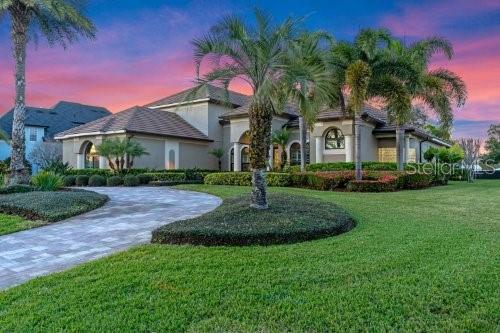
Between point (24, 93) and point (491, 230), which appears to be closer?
point (491, 230)

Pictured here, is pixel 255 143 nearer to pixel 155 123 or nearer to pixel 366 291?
pixel 366 291

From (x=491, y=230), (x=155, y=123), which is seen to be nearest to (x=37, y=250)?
(x=491, y=230)

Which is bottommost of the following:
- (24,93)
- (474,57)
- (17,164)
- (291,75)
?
(17,164)

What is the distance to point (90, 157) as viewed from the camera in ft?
93.8

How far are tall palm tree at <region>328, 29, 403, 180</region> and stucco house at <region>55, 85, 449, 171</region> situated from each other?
6.12m

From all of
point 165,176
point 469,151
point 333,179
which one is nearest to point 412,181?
point 333,179

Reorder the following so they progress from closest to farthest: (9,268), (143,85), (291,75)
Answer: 1. (9,268)
2. (291,75)
3. (143,85)

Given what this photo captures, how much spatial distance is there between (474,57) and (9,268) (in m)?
17.4

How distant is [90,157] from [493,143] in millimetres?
55411

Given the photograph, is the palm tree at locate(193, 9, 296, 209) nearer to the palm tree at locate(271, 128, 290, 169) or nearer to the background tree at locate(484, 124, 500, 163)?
the palm tree at locate(271, 128, 290, 169)

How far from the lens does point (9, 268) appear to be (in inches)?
229

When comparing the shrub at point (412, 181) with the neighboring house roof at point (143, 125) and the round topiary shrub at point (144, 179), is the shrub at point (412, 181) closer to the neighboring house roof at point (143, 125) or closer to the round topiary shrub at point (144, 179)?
the round topiary shrub at point (144, 179)

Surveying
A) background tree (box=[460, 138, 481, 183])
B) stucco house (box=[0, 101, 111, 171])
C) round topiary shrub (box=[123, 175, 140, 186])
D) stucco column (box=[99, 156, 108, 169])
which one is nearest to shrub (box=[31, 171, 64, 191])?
round topiary shrub (box=[123, 175, 140, 186])

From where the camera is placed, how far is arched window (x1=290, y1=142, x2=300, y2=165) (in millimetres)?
27531
